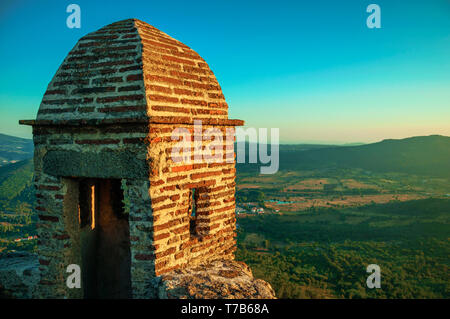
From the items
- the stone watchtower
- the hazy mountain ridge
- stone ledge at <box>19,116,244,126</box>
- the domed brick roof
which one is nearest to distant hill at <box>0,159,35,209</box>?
the hazy mountain ridge

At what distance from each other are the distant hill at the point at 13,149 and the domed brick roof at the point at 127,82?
52763 millimetres

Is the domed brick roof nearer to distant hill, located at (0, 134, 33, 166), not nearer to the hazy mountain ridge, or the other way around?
the hazy mountain ridge

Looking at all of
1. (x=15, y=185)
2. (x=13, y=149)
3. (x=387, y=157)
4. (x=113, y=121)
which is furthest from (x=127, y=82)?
(x=387, y=157)

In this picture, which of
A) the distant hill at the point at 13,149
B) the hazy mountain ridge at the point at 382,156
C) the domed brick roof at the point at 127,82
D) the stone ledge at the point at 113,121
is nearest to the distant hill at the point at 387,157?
the hazy mountain ridge at the point at 382,156

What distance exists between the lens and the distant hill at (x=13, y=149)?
49.5 meters

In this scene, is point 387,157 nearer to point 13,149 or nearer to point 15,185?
point 15,185

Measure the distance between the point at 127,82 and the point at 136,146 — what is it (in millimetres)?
625

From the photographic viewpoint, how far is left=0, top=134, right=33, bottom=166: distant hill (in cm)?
4949

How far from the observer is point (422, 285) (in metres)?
20.5

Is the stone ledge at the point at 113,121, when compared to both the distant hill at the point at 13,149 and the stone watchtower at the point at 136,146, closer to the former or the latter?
the stone watchtower at the point at 136,146

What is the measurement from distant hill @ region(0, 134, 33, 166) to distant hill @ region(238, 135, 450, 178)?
4004cm
